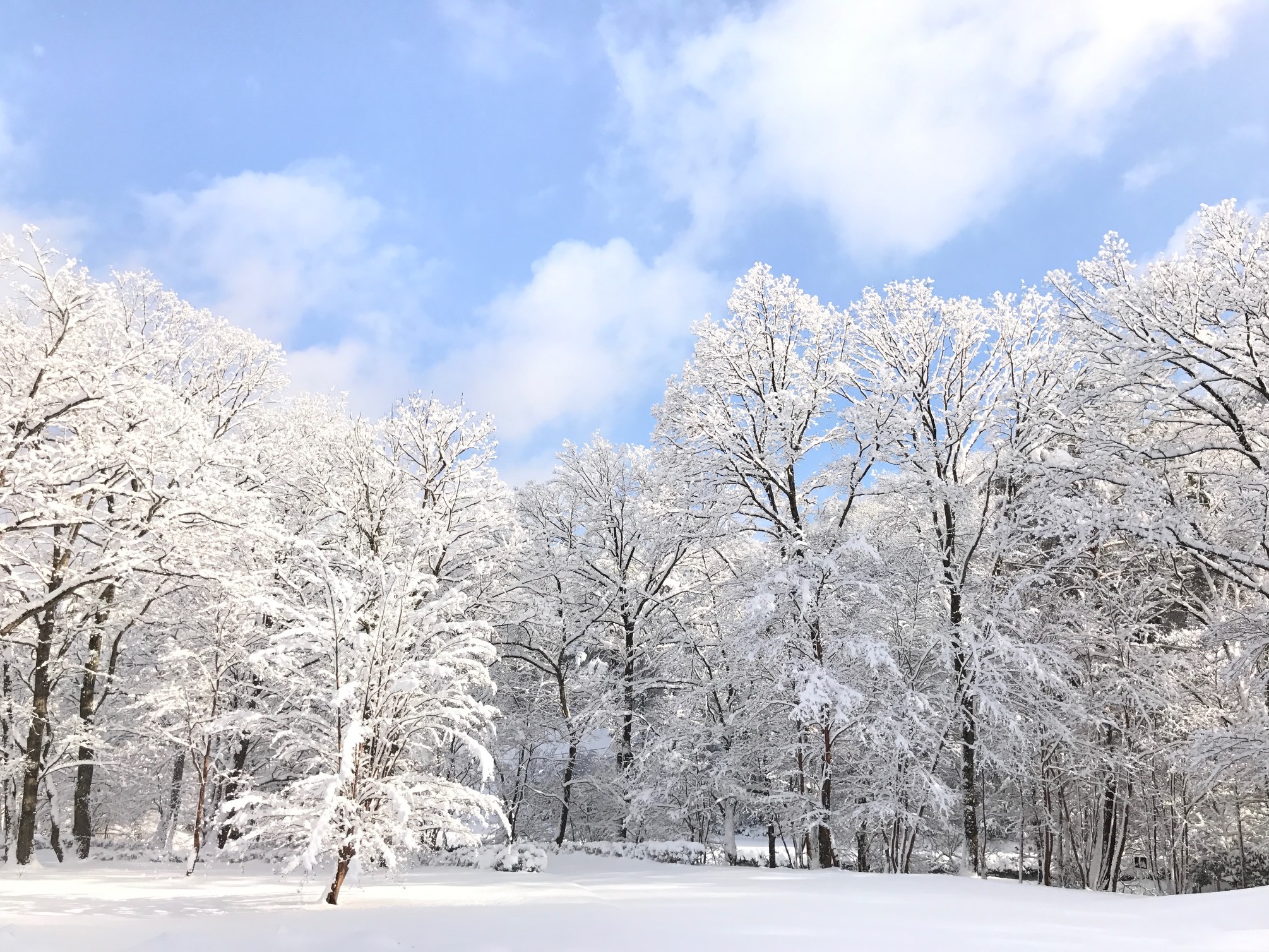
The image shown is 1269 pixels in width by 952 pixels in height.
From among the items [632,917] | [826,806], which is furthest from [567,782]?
[632,917]

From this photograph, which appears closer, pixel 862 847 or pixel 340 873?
pixel 340 873

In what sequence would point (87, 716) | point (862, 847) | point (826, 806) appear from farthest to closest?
point (87, 716) → point (862, 847) → point (826, 806)

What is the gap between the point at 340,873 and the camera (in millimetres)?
7777

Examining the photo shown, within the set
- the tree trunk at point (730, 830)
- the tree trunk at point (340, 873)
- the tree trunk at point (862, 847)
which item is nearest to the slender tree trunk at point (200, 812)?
the tree trunk at point (340, 873)

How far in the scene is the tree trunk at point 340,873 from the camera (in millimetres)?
7609

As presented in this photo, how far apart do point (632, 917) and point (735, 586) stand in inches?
354

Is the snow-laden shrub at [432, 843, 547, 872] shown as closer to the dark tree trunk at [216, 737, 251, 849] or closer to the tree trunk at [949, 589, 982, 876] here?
the dark tree trunk at [216, 737, 251, 849]

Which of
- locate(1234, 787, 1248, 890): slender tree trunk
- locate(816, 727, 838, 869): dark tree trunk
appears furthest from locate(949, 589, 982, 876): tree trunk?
locate(1234, 787, 1248, 890): slender tree trunk

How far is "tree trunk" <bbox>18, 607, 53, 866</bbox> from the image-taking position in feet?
43.9

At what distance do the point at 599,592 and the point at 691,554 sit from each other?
273cm

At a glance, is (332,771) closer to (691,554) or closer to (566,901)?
(566,901)

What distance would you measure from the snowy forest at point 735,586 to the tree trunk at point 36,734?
0.09 m

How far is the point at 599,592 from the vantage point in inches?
794

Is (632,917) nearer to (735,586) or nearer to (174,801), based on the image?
(735,586)
